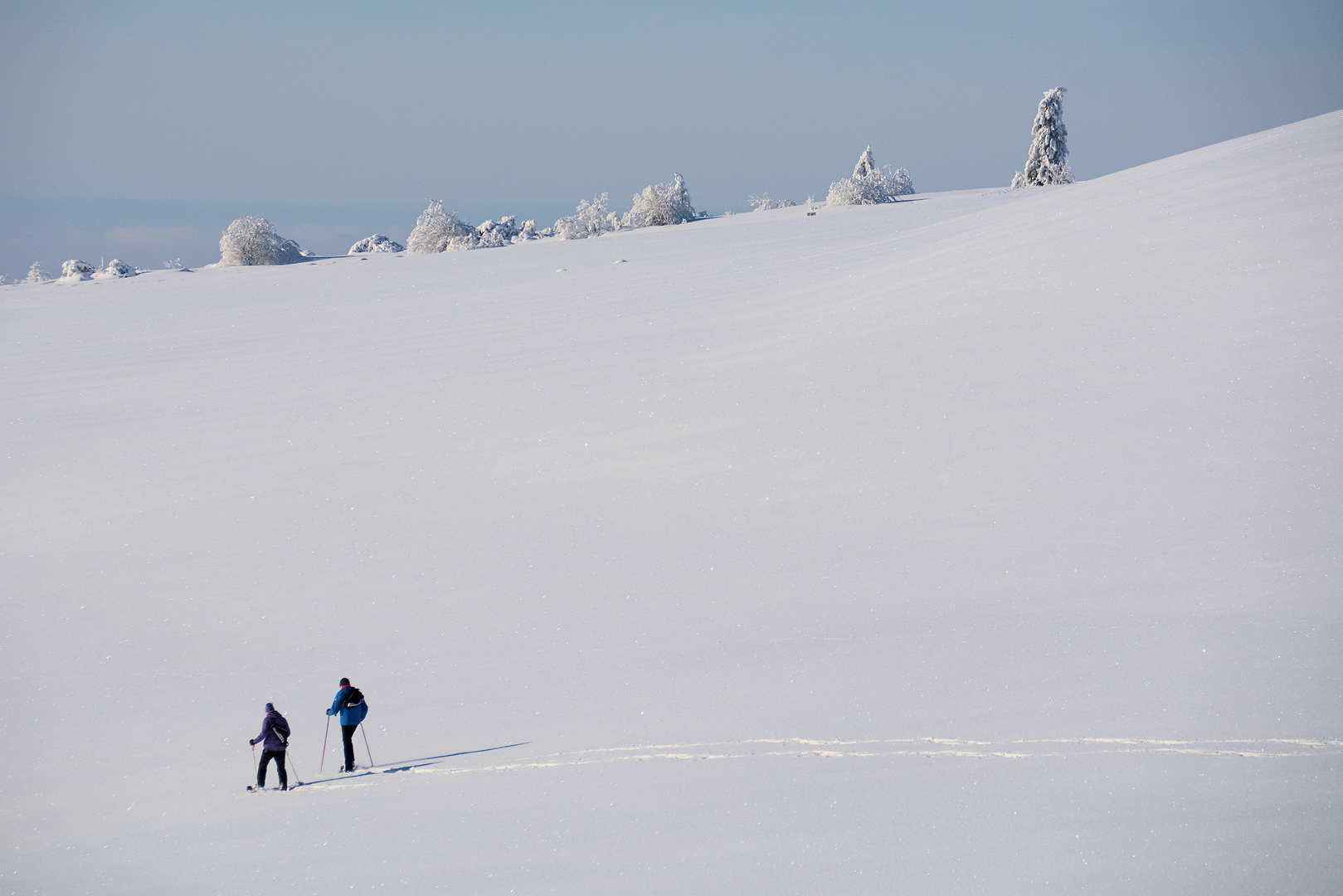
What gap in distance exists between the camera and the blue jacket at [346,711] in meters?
7.92

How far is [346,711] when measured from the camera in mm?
7965

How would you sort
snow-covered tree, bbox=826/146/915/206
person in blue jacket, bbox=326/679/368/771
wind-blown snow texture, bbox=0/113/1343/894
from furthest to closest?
snow-covered tree, bbox=826/146/915/206 < person in blue jacket, bbox=326/679/368/771 < wind-blown snow texture, bbox=0/113/1343/894

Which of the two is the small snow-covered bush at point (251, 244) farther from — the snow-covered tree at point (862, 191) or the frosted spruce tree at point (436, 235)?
the snow-covered tree at point (862, 191)

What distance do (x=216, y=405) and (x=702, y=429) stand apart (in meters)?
9.49

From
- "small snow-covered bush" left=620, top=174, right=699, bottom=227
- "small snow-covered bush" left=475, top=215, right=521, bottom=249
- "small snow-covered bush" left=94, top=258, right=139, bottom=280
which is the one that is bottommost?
"small snow-covered bush" left=94, top=258, right=139, bottom=280

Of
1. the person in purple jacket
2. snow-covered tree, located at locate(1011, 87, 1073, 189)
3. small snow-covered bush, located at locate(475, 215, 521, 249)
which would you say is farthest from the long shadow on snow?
snow-covered tree, located at locate(1011, 87, 1073, 189)

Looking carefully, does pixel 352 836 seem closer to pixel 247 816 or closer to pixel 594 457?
pixel 247 816

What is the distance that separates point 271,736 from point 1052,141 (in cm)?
4758

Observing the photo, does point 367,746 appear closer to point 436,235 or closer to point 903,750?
point 903,750

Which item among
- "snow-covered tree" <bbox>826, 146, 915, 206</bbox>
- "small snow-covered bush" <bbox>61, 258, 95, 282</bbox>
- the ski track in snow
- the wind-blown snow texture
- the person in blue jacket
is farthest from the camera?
"snow-covered tree" <bbox>826, 146, 915, 206</bbox>

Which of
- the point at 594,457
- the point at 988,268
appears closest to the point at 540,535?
the point at 594,457

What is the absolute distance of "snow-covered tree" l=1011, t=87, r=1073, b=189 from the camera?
45.3 m

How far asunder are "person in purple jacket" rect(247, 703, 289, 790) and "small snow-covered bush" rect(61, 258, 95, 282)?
89.7 feet

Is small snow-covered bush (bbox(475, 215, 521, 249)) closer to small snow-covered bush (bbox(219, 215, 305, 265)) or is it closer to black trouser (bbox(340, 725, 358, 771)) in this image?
small snow-covered bush (bbox(219, 215, 305, 265))
